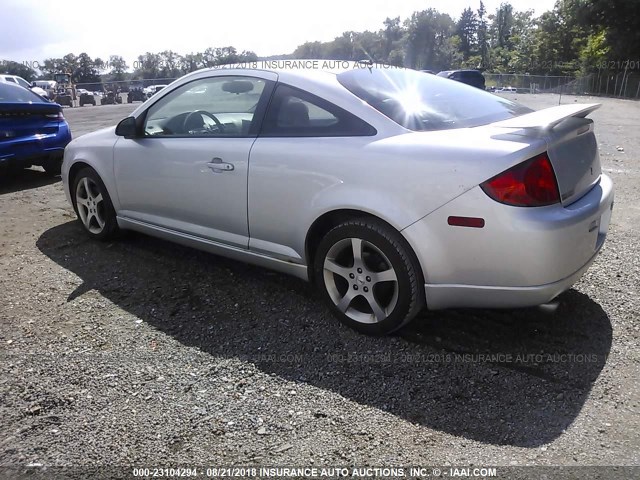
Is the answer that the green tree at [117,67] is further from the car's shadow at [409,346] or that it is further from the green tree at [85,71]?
the car's shadow at [409,346]

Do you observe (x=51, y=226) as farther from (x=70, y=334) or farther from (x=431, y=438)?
(x=431, y=438)

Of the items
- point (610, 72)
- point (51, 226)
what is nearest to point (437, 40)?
point (610, 72)

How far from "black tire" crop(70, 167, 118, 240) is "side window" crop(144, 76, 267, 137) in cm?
81

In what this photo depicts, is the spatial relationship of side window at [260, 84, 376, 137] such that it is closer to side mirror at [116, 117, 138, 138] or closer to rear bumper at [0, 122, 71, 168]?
side mirror at [116, 117, 138, 138]

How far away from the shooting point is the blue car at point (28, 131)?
663 centimetres

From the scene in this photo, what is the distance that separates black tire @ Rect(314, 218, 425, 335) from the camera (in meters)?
2.77

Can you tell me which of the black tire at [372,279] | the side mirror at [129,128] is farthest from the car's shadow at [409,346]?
the side mirror at [129,128]

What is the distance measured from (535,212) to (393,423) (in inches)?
46.9

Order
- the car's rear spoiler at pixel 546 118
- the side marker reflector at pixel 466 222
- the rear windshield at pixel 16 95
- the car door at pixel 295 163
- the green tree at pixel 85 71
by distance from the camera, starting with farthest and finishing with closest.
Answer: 1. the green tree at pixel 85 71
2. the rear windshield at pixel 16 95
3. the car door at pixel 295 163
4. the car's rear spoiler at pixel 546 118
5. the side marker reflector at pixel 466 222

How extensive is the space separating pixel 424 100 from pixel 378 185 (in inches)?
30.7

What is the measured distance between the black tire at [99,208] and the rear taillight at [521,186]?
3288 mm

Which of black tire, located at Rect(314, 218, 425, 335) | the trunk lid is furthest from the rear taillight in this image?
black tire, located at Rect(314, 218, 425, 335)

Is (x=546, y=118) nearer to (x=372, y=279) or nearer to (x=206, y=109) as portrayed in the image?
(x=372, y=279)

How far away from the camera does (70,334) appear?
123 inches
